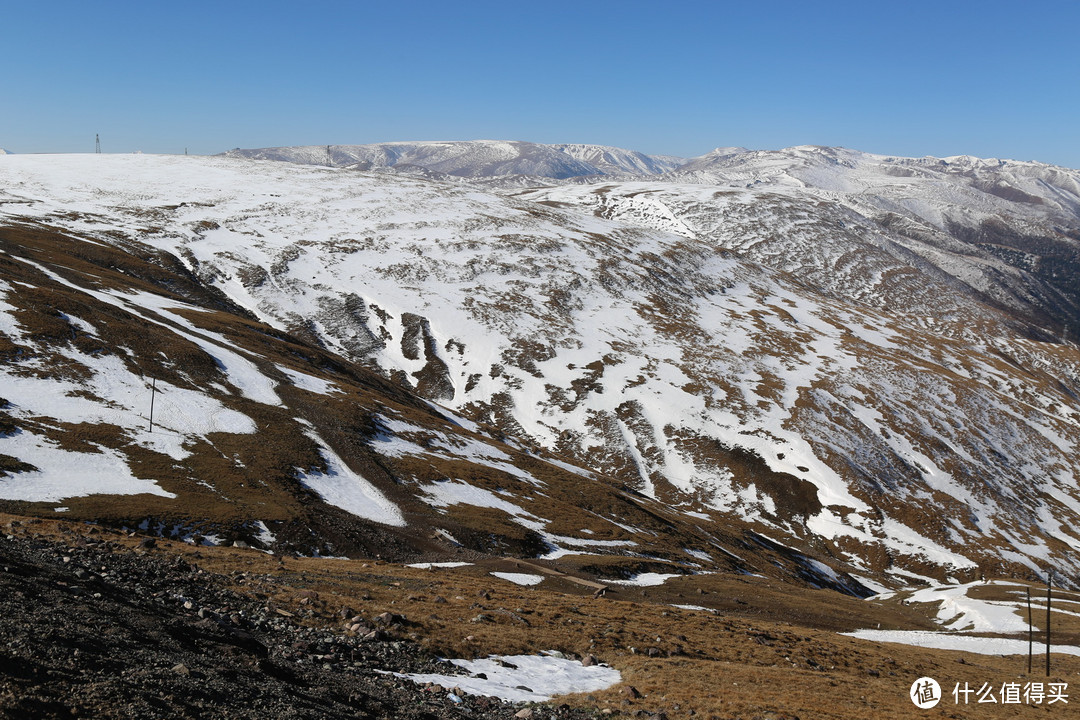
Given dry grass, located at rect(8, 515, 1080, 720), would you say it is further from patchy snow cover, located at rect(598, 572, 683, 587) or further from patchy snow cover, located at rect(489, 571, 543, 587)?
patchy snow cover, located at rect(598, 572, 683, 587)

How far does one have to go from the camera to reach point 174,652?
21812 mm

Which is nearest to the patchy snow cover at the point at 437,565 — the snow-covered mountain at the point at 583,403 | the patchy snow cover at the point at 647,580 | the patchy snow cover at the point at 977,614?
the snow-covered mountain at the point at 583,403

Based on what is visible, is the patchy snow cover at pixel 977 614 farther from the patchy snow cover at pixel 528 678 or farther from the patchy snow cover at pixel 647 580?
the patchy snow cover at pixel 528 678

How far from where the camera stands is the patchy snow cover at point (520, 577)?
5452 centimetres

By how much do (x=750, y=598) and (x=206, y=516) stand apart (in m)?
49.4

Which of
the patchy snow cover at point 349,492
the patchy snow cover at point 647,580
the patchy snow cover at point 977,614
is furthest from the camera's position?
the patchy snow cover at point 349,492

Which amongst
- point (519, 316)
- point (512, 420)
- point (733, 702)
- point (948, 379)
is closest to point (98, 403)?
point (733, 702)

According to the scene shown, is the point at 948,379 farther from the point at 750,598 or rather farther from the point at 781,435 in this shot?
the point at 750,598

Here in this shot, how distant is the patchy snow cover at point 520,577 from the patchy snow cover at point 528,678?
20.8m

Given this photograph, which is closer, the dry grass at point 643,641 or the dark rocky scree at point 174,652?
the dark rocky scree at point 174,652

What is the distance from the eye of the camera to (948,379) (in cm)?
17538

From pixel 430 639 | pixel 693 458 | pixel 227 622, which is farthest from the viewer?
pixel 693 458

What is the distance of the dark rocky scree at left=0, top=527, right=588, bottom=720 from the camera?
1725 centimetres

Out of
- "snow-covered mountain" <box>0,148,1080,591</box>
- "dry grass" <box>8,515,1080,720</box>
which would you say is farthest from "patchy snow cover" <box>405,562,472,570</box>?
"snow-covered mountain" <box>0,148,1080,591</box>
